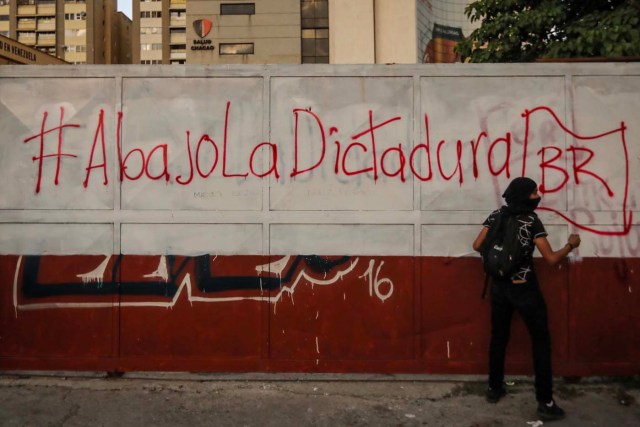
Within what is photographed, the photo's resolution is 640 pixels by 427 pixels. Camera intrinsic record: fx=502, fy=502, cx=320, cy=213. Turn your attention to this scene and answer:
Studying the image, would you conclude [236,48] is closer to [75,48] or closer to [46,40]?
[75,48]

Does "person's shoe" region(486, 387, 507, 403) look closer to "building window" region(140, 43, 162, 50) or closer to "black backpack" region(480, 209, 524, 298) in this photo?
"black backpack" region(480, 209, 524, 298)

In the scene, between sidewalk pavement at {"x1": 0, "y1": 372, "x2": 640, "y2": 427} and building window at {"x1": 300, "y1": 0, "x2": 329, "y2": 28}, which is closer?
sidewalk pavement at {"x1": 0, "y1": 372, "x2": 640, "y2": 427}

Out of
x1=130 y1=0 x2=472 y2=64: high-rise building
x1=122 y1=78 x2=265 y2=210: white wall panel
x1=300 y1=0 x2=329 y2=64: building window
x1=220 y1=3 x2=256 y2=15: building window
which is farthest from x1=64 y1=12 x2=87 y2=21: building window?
x1=122 y1=78 x2=265 y2=210: white wall panel

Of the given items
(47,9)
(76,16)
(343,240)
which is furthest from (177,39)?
(343,240)

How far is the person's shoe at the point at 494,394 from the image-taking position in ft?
12.1

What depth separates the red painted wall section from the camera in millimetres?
3941

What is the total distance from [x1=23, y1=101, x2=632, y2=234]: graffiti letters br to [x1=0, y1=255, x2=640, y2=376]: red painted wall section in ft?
2.23

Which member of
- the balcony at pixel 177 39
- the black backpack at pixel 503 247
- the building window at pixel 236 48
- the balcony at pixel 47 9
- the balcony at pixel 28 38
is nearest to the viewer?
the black backpack at pixel 503 247

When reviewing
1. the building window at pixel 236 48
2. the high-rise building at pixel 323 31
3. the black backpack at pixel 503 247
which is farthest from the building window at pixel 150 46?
the black backpack at pixel 503 247

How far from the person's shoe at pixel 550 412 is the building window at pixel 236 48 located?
32.6 m

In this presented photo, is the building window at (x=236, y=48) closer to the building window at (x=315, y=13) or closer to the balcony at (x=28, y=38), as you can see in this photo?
the building window at (x=315, y=13)

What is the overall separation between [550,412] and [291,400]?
1807 mm

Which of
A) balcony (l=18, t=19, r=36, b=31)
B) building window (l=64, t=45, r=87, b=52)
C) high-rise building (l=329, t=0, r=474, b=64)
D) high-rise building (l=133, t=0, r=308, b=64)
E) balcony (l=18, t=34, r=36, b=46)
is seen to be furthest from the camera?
building window (l=64, t=45, r=87, b=52)

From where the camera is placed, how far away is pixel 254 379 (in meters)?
3.99
